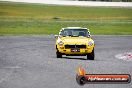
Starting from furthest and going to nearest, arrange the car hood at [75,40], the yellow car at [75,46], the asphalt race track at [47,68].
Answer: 1. the car hood at [75,40]
2. the yellow car at [75,46]
3. the asphalt race track at [47,68]

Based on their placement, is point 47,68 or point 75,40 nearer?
point 47,68

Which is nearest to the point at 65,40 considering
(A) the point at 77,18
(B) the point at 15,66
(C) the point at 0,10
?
(B) the point at 15,66

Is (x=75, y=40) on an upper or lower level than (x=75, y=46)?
upper

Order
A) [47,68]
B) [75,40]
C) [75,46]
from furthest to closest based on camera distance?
[75,40] < [75,46] < [47,68]

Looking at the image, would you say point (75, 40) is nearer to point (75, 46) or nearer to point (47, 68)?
point (75, 46)

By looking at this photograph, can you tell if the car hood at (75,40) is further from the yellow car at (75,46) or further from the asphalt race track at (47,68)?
the asphalt race track at (47,68)

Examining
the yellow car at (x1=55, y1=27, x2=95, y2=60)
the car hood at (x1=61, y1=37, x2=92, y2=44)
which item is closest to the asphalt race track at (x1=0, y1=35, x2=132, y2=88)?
the yellow car at (x1=55, y1=27, x2=95, y2=60)

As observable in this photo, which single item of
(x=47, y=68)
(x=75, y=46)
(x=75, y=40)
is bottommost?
(x=47, y=68)

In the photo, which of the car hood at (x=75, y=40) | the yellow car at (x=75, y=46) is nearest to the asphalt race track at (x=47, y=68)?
the yellow car at (x=75, y=46)

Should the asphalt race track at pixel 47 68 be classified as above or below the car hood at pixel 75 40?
below

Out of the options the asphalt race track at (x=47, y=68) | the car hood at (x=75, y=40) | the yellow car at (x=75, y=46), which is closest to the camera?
the asphalt race track at (x=47, y=68)

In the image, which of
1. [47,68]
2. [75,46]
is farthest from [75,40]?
[47,68]

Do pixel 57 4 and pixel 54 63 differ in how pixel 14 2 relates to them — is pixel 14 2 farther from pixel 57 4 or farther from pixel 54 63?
pixel 54 63

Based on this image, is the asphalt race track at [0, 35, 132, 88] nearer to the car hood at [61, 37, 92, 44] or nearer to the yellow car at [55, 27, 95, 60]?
the yellow car at [55, 27, 95, 60]
